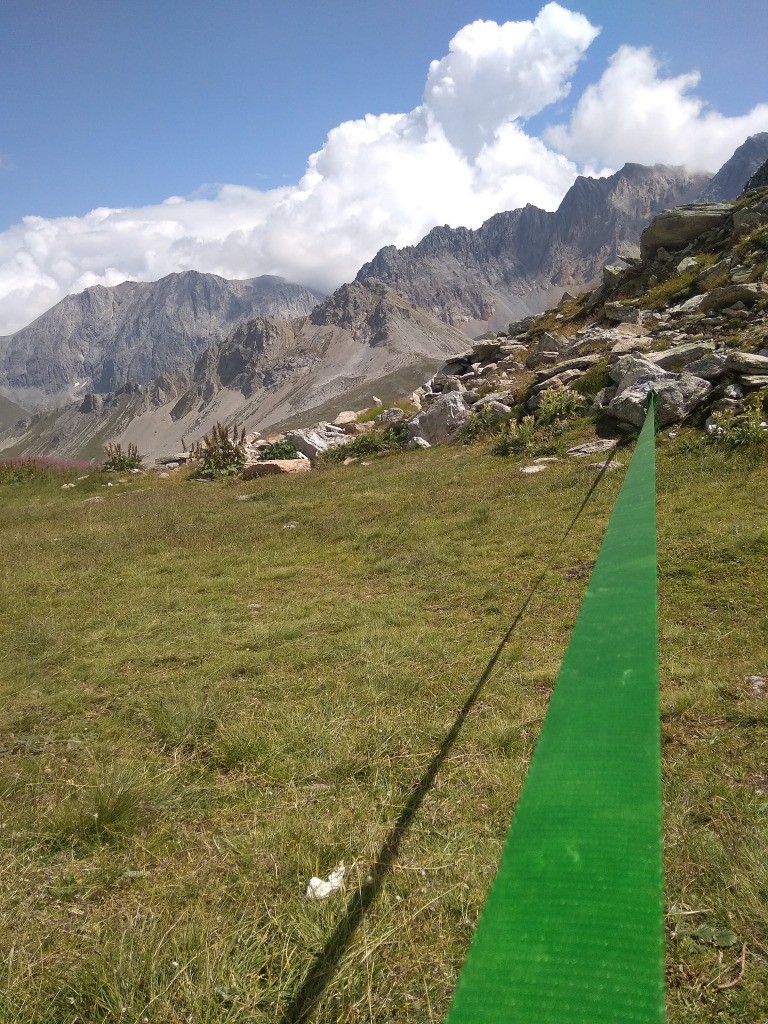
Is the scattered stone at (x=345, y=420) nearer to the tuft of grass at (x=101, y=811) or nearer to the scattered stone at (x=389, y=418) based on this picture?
the scattered stone at (x=389, y=418)

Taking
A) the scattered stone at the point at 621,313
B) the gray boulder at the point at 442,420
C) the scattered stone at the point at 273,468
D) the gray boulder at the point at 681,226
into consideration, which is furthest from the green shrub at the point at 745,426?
the gray boulder at the point at 681,226

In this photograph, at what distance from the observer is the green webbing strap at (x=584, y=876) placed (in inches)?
40.8

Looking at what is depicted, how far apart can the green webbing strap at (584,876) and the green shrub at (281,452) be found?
2154cm

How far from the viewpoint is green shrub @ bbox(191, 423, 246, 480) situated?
71.3 ft

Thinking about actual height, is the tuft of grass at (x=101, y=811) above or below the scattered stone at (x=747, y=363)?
below

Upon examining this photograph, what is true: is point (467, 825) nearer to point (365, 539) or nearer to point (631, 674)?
point (631, 674)

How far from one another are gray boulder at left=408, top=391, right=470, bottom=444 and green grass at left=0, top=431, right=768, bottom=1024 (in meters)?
11.2

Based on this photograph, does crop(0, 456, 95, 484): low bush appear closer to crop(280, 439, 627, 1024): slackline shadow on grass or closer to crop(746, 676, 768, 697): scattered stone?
crop(280, 439, 627, 1024): slackline shadow on grass

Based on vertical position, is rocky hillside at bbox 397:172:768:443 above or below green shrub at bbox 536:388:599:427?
above

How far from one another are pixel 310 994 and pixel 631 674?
1861 millimetres

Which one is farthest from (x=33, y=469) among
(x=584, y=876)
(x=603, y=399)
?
(x=584, y=876)

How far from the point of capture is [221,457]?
22625 mm

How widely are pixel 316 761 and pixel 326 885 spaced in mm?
1106

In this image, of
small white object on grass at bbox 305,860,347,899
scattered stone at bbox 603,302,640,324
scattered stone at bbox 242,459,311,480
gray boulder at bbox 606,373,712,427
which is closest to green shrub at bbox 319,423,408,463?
scattered stone at bbox 242,459,311,480
